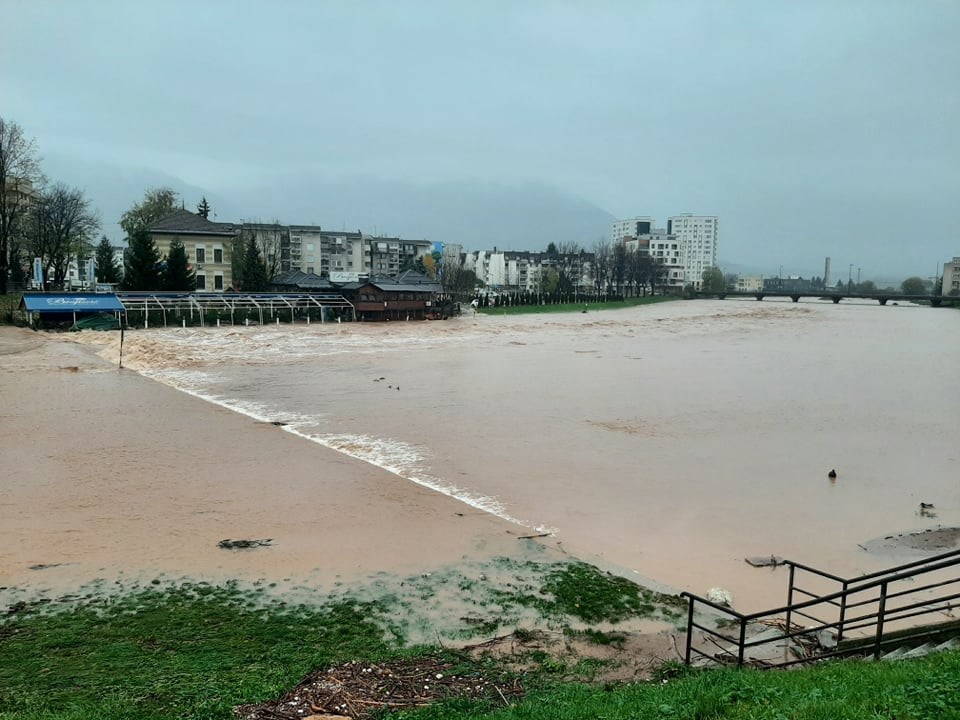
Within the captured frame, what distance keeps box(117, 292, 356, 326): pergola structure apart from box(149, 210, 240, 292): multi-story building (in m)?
7.72

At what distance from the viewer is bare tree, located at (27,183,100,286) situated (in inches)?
2195

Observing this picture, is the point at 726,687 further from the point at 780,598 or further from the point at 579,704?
the point at 780,598

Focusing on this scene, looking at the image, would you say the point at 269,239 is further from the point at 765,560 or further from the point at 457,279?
the point at 765,560

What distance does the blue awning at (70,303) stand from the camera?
44438 millimetres

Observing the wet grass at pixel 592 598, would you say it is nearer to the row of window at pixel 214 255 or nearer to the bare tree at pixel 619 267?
the row of window at pixel 214 255

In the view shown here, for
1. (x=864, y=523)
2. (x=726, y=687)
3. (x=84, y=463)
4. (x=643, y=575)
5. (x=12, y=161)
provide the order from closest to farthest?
(x=726, y=687), (x=643, y=575), (x=864, y=523), (x=84, y=463), (x=12, y=161)

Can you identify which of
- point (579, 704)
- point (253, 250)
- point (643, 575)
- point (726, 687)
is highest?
point (253, 250)

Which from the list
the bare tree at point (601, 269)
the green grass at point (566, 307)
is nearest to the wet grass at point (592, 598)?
the green grass at point (566, 307)

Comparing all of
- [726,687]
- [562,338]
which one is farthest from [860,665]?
[562,338]

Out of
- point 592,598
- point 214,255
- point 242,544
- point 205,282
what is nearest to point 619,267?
point 214,255

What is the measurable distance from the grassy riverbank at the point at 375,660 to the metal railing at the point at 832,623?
0.55 meters

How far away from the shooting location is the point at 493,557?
11.2 m

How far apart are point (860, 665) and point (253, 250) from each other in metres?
68.3

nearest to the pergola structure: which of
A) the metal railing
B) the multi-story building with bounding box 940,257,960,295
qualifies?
the metal railing
